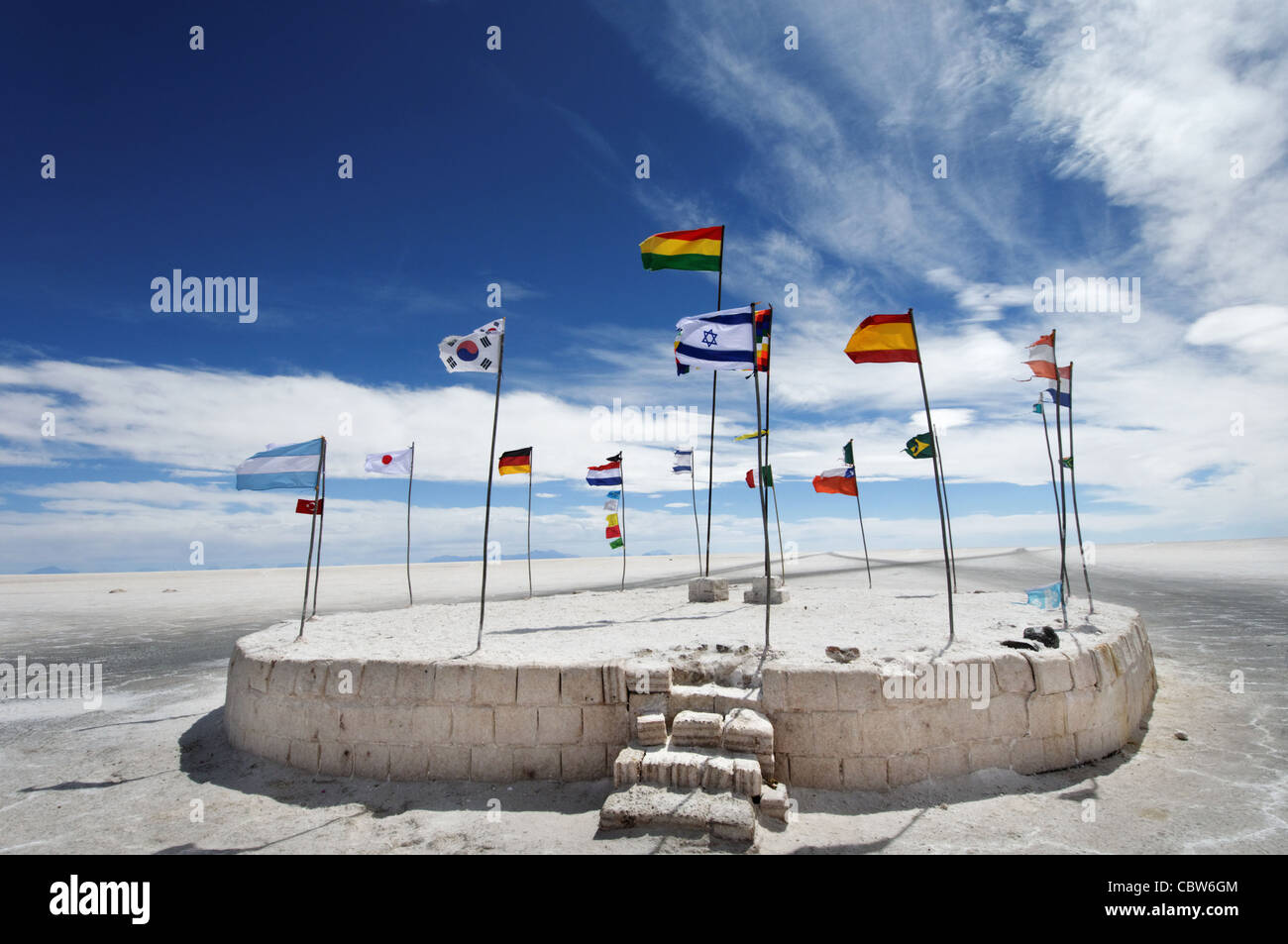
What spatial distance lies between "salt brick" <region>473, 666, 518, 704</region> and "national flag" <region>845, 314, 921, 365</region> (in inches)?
274

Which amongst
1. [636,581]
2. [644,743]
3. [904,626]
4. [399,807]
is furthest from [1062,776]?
[636,581]

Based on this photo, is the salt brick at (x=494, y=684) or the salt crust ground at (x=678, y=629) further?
the salt crust ground at (x=678, y=629)

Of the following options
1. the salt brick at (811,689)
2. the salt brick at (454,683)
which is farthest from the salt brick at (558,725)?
the salt brick at (811,689)

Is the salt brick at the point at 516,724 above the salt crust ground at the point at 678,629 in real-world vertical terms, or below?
below

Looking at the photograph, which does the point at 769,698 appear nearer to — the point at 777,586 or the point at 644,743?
the point at 644,743

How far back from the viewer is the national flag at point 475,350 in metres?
9.91

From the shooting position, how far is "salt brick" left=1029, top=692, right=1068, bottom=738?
7.41 m

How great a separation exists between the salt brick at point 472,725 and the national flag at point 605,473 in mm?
11383

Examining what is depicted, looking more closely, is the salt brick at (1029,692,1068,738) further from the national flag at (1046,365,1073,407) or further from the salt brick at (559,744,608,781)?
the national flag at (1046,365,1073,407)

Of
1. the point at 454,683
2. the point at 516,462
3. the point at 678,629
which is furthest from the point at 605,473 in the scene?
the point at 454,683

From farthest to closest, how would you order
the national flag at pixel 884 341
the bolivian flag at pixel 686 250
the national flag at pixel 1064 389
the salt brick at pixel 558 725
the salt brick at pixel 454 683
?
the national flag at pixel 1064 389, the bolivian flag at pixel 686 250, the national flag at pixel 884 341, the salt brick at pixel 454 683, the salt brick at pixel 558 725

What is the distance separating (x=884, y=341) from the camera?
9523 millimetres

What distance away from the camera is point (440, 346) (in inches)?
394

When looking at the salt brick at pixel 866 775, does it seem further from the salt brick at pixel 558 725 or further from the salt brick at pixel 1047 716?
the salt brick at pixel 558 725
